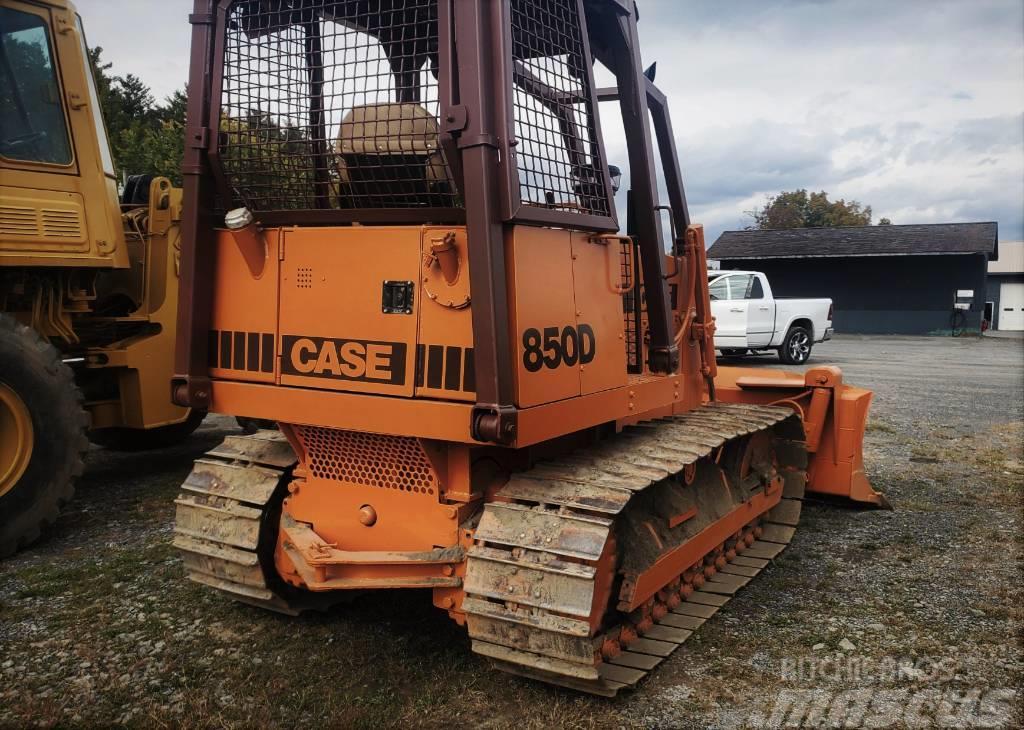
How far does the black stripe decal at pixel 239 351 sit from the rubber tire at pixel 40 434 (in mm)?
2273

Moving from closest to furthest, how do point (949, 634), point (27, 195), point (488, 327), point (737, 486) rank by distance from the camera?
1. point (488, 327)
2. point (949, 634)
3. point (737, 486)
4. point (27, 195)

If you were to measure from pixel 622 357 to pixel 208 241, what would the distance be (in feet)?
6.27

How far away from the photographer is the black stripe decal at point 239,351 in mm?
3832

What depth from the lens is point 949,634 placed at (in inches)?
164

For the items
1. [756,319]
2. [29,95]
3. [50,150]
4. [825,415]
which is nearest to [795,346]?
[756,319]

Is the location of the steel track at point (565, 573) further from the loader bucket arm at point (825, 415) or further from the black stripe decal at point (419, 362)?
the loader bucket arm at point (825, 415)

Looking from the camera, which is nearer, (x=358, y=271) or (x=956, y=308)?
(x=358, y=271)

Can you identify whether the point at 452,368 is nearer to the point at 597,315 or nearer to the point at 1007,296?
the point at 597,315

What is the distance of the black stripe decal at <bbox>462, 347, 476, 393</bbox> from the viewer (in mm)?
3277

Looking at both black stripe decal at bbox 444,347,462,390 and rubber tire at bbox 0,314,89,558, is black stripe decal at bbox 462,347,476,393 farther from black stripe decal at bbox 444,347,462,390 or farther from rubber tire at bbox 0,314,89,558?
rubber tire at bbox 0,314,89,558

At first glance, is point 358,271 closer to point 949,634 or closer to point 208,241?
point 208,241

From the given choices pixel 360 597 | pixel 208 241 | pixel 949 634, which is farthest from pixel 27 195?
pixel 949 634

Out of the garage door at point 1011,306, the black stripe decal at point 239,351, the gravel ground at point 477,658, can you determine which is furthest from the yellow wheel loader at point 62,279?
the garage door at point 1011,306

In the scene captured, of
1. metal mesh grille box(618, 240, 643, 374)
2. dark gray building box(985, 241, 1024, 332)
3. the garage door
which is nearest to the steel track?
metal mesh grille box(618, 240, 643, 374)
